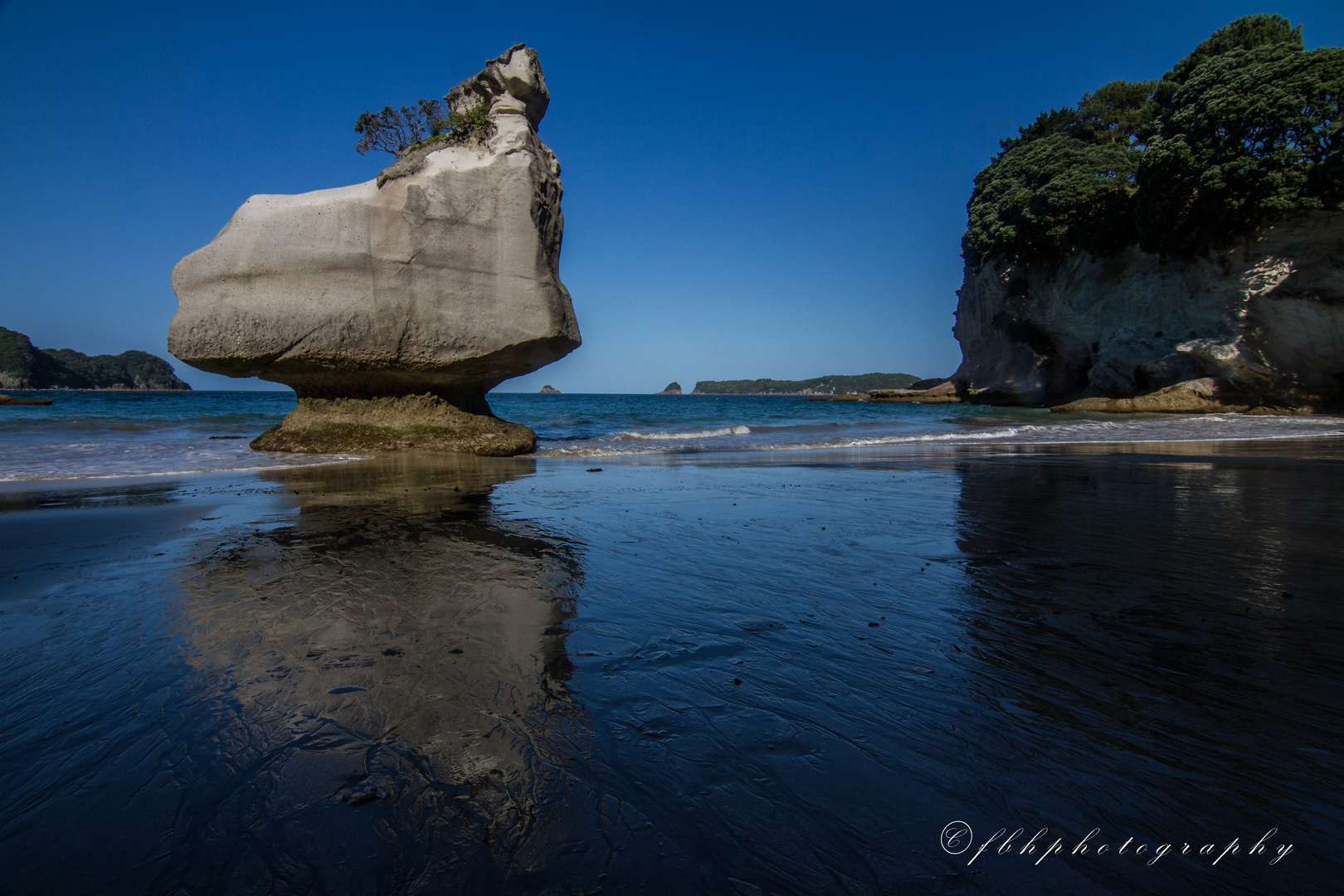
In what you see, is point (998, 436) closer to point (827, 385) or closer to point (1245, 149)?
point (1245, 149)

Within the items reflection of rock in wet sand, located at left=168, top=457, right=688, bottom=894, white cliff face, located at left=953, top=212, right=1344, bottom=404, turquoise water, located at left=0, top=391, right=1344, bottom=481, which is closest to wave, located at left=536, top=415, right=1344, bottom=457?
turquoise water, located at left=0, top=391, right=1344, bottom=481

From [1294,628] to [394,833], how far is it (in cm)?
330

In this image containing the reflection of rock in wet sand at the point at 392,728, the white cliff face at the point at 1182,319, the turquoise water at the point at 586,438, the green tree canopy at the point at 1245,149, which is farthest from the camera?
the white cliff face at the point at 1182,319

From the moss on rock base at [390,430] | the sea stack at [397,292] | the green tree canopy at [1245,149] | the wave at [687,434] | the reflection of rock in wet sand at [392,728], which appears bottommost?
the reflection of rock in wet sand at [392,728]

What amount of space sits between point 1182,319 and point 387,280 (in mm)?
28828

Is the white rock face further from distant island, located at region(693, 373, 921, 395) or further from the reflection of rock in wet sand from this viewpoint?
distant island, located at region(693, 373, 921, 395)

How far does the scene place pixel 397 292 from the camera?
34.2 feet

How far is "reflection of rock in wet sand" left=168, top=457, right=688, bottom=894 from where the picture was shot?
1244 millimetres

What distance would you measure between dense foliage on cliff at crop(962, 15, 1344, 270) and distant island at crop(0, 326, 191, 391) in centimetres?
9976

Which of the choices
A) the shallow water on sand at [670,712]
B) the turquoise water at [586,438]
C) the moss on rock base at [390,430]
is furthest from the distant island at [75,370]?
the shallow water on sand at [670,712]

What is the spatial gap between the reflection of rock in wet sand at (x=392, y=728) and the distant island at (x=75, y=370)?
3875 inches

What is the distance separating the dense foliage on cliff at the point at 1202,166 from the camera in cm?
1822

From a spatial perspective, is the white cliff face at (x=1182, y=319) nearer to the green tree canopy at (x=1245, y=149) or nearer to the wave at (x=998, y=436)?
the green tree canopy at (x=1245, y=149)

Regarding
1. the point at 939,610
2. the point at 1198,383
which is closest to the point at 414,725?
the point at 939,610
